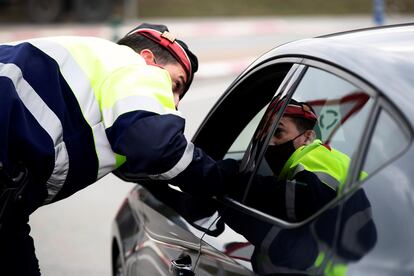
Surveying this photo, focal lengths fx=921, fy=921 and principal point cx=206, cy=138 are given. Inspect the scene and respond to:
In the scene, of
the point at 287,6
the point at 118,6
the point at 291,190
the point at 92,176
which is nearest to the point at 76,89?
the point at 92,176

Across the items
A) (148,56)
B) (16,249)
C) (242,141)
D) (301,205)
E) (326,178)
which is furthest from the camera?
(242,141)

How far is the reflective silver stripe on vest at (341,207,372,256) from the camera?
204cm

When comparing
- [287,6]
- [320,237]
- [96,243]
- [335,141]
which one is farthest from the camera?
[287,6]

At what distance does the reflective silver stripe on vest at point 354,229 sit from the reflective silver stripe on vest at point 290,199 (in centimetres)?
38

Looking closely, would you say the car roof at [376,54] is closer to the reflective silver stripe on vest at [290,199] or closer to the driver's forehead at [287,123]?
the driver's forehead at [287,123]

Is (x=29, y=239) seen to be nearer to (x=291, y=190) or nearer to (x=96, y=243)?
(x=291, y=190)

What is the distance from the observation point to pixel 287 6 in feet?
96.5

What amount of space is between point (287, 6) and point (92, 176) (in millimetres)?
26935

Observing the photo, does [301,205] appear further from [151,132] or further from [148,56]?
[148,56]

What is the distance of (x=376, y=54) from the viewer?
7.78ft

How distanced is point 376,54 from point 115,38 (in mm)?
15439

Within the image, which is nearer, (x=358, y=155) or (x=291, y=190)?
(x=358, y=155)

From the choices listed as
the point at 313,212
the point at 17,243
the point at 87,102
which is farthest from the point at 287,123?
the point at 17,243

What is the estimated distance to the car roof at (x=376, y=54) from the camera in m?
2.17
